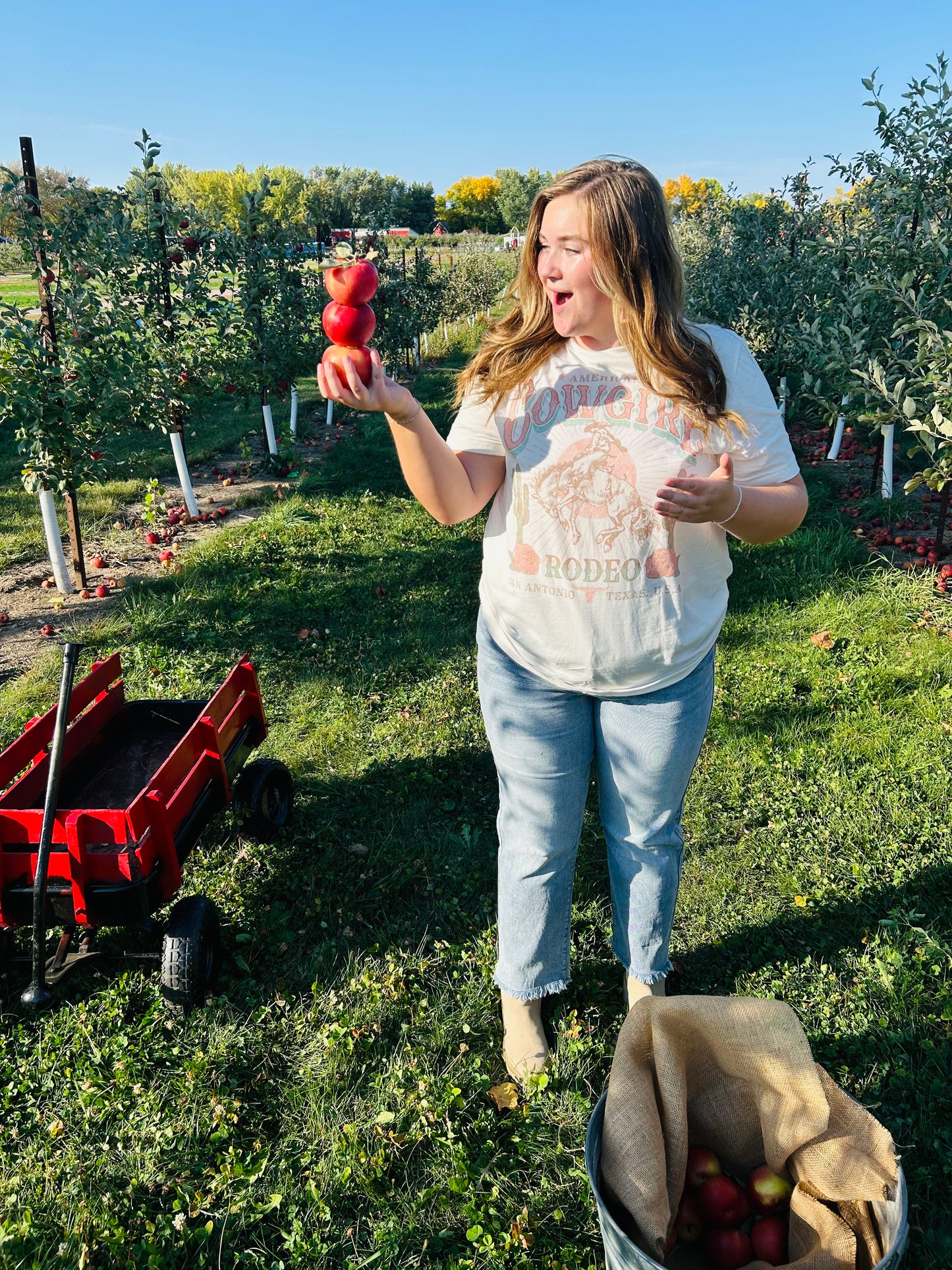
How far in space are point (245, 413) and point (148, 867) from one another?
11117mm

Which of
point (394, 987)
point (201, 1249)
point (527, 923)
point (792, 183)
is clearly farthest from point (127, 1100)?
point (792, 183)

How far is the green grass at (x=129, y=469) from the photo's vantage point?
281 inches

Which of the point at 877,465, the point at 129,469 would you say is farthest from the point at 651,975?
the point at 129,469

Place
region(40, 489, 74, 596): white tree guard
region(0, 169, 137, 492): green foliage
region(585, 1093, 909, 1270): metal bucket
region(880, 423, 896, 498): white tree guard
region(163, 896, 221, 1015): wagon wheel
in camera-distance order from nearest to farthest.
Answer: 1. region(585, 1093, 909, 1270): metal bucket
2. region(163, 896, 221, 1015): wagon wheel
3. region(0, 169, 137, 492): green foliage
4. region(40, 489, 74, 596): white tree guard
5. region(880, 423, 896, 498): white tree guard

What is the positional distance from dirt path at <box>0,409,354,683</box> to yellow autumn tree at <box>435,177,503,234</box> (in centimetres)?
8035

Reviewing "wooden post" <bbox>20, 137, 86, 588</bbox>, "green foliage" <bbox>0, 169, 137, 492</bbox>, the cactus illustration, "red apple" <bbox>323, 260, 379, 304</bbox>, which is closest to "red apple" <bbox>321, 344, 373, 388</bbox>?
"red apple" <bbox>323, 260, 379, 304</bbox>

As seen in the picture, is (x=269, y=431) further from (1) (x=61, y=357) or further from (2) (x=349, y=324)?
(2) (x=349, y=324)

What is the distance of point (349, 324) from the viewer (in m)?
1.87

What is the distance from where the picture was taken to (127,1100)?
7.93ft

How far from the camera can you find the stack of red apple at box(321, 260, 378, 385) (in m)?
1.72

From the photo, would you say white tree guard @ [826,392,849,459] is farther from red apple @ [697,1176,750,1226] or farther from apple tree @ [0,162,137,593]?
red apple @ [697,1176,750,1226]

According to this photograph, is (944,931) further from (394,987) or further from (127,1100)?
(127,1100)

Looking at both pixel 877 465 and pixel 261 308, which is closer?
pixel 877 465

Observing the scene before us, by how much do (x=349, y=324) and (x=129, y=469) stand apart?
288 inches
